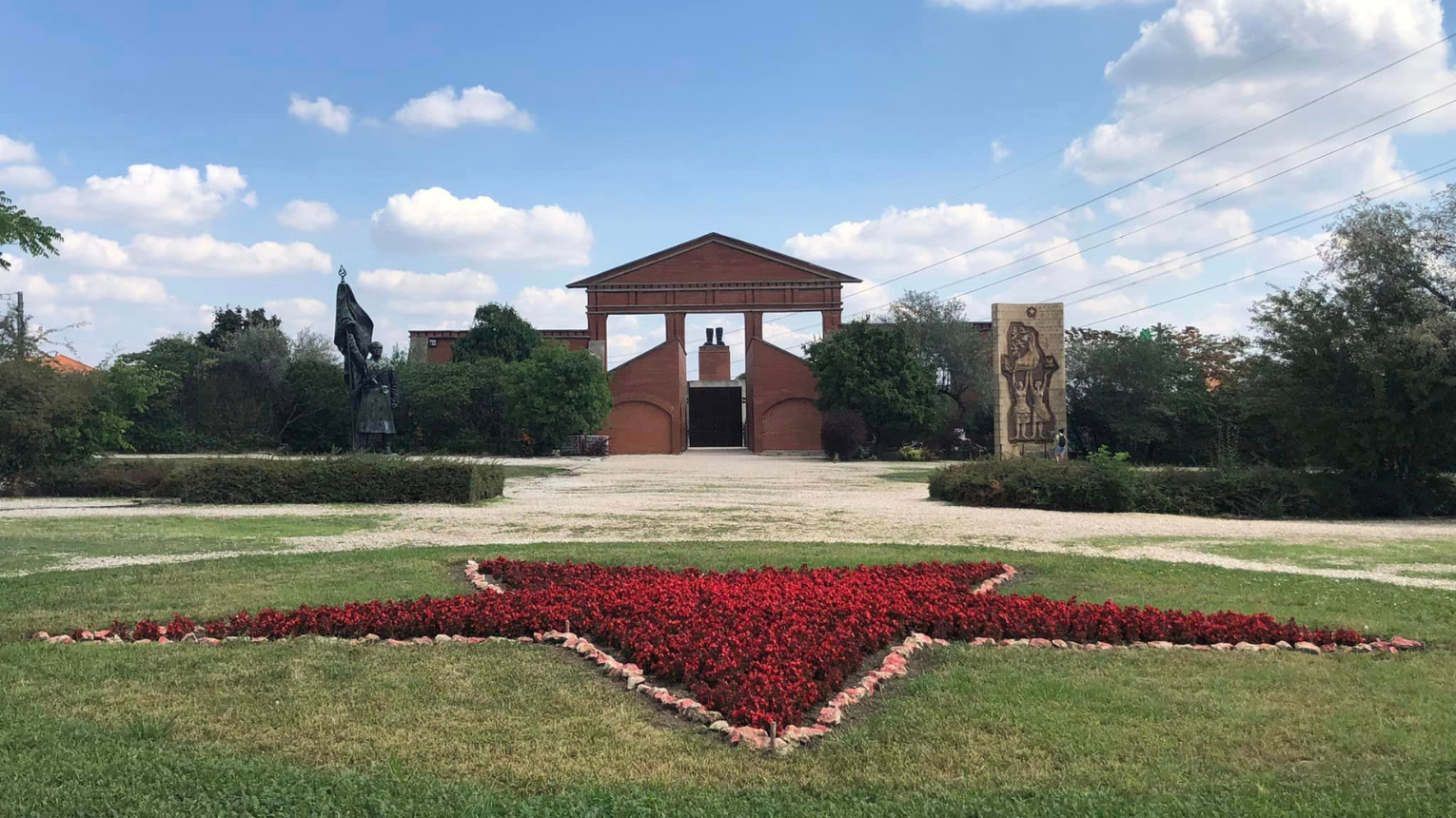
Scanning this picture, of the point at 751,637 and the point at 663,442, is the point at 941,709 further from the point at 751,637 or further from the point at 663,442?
the point at 663,442

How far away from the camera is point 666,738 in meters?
4.67

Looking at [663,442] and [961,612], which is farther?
[663,442]

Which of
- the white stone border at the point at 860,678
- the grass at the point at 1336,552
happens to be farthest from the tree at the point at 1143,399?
the white stone border at the point at 860,678

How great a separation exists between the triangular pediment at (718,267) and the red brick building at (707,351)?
46 millimetres

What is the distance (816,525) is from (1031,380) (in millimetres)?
12576

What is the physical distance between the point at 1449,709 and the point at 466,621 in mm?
5792

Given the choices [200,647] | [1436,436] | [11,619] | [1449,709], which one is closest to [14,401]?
[11,619]

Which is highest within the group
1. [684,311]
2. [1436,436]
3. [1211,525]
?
[684,311]

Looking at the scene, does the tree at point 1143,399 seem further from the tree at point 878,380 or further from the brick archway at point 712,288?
the brick archway at point 712,288

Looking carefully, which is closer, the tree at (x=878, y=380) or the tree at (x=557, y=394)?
the tree at (x=878, y=380)

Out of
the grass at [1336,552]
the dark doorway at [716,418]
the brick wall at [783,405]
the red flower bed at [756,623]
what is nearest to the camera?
the red flower bed at [756,623]

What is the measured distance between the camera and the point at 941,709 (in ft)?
16.6

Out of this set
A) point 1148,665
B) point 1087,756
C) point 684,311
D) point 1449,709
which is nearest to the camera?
point 1087,756

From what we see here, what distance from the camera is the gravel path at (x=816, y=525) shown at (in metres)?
11.9
